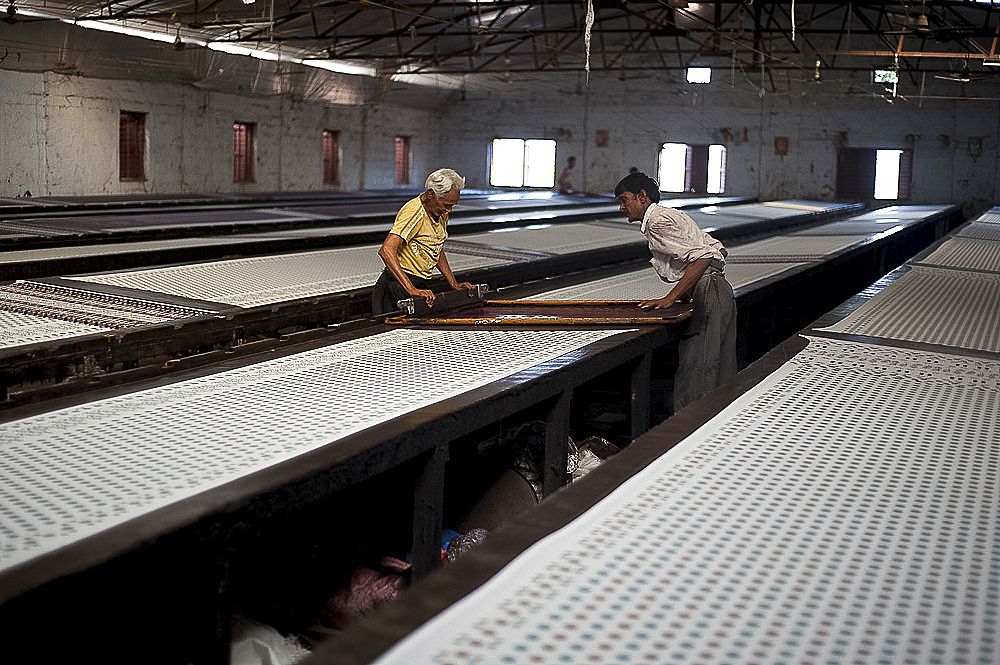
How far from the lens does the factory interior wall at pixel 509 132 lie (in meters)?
16.1

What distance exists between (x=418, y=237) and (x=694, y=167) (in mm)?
20204

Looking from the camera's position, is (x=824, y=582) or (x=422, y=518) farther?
(x=422, y=518)

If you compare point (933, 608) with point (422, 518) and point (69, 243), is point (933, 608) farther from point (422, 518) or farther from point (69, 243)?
point (69, 243)

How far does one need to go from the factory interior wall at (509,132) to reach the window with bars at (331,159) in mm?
164

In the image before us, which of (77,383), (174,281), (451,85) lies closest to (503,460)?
(77,383)

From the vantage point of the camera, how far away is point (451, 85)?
2223 cm

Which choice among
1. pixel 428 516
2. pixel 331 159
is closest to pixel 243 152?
pixel 331 159

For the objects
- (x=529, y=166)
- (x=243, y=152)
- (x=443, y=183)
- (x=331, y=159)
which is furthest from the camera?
(x=529, y=166)

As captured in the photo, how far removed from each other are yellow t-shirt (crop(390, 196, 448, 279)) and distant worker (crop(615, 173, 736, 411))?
92 cm

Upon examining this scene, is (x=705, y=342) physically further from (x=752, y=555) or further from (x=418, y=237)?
(x=752, y=555)

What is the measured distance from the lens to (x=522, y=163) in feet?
84.2

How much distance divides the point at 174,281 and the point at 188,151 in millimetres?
13494

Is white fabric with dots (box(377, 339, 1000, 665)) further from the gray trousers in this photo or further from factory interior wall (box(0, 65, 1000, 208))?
factory interior wall (box(0, 65, 1000, 208))

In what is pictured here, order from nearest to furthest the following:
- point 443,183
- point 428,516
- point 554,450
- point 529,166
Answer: point 428,516 → point 554,450 → point 443,183 → point 529,166
